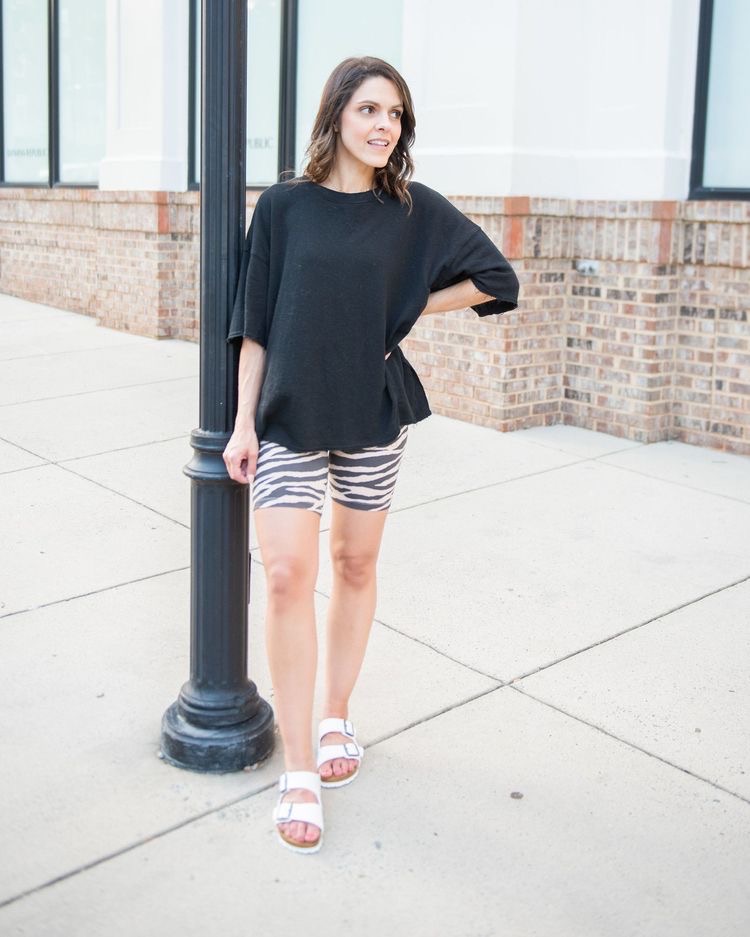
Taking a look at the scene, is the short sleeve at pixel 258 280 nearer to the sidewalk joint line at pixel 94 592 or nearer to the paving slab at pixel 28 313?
the sidewalk joint line at pixel 94 592

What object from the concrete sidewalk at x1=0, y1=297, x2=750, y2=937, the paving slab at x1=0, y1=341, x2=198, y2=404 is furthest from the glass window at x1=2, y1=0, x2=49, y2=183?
the concrete sidewalk at x1=0, y1=297, x2=750, y2=937

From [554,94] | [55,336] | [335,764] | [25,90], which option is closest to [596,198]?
[554,94]

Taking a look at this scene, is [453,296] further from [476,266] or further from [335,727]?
[335,727]

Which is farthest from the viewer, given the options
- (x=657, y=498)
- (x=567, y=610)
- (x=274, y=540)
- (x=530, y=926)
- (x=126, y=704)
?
(x=657, y=498)

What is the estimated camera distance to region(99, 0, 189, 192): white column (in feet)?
31.2

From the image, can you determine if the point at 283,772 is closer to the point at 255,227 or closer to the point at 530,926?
the point at 530,926

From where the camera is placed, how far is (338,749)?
10.0ft

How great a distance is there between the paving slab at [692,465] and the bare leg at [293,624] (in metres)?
3.48

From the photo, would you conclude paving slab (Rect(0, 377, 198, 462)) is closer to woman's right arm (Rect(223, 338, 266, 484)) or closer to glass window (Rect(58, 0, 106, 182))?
woman's right arm (Rect(223, 338, 266, 484))

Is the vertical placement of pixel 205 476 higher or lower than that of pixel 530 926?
higher

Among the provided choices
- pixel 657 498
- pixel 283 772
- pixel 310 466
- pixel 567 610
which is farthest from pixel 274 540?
pixel 657 498

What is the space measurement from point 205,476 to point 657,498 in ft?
10.7

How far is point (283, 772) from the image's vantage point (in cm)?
304

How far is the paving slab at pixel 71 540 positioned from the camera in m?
4.41
